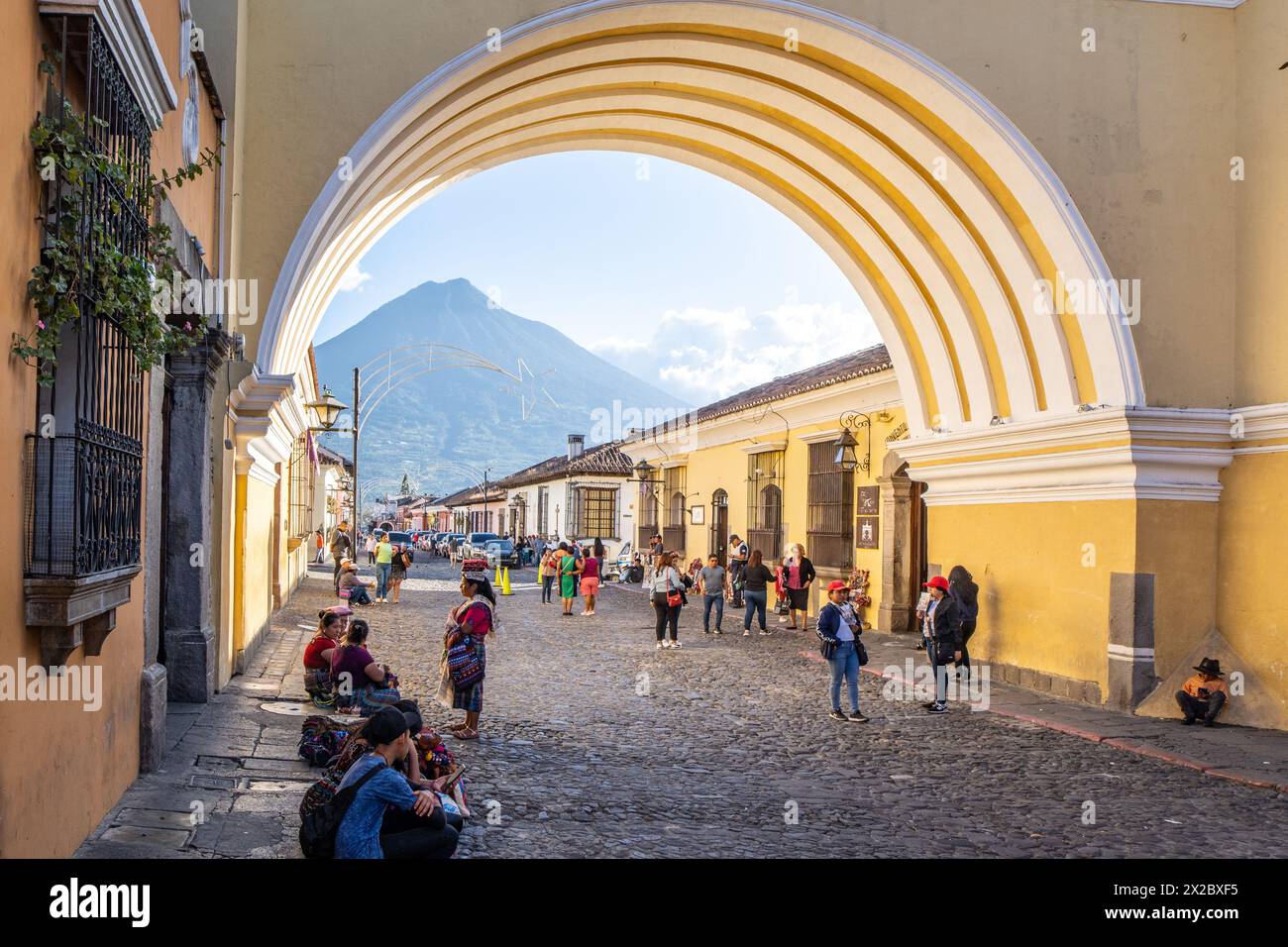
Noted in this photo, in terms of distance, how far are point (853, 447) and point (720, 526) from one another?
716cm

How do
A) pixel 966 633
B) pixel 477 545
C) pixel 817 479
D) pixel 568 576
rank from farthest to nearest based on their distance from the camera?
1. pixel 477 545
2. pixel 568 576
3. pixel 817 479
4. pixel 966 633

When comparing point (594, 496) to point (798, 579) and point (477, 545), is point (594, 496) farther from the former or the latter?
point (798, 579)

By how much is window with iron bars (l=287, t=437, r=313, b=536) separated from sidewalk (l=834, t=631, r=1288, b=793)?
13.2m

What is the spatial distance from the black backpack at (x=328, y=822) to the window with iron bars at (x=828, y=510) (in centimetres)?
1305

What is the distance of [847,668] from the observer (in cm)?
888

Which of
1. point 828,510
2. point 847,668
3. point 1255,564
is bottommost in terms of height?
point 847,668

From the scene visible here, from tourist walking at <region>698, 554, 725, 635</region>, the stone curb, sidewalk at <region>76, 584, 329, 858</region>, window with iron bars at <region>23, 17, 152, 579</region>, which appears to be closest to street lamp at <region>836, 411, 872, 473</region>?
tourist walking at <region>698, 554, 725, 635</region>

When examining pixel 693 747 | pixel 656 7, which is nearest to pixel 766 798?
pixel 693 747

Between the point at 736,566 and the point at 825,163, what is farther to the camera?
→ the point at 736,566

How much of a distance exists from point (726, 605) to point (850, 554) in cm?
453

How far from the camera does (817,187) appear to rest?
42.1ft

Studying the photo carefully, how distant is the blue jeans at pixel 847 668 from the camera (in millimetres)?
8828

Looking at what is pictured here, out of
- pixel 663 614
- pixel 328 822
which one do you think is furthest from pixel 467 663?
pixel 663 614

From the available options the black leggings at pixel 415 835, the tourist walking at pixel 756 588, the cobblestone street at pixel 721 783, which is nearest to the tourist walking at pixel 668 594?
the tourist walking at pixel 756 588
